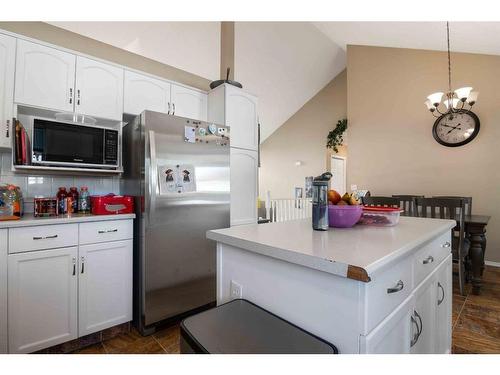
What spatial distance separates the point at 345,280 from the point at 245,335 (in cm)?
33

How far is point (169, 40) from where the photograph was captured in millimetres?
2955

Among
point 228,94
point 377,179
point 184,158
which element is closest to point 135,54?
point 228,94

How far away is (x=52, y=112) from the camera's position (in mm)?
2010

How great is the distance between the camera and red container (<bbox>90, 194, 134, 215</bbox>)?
1.91 metres

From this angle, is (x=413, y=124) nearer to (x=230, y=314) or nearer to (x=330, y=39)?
(x=330, y=39)

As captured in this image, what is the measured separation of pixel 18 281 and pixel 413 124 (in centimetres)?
497

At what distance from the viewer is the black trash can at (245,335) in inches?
28.0

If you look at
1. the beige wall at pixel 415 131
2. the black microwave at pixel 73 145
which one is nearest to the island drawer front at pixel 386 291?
the black microwave at pixel 73 145

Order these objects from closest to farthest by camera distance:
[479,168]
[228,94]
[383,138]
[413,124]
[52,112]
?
[52,112] < [228,94] < [479,168] < [413,124] < [383,138]

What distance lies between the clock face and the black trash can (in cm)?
420

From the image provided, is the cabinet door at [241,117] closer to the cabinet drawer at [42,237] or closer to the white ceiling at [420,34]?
the cabinet drawer at [42,237]

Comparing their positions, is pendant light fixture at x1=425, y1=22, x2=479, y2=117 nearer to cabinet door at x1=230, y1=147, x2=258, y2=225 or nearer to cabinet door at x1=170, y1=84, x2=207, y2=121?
cabinet door at x1=230, y1=147, x2=258, y2=225

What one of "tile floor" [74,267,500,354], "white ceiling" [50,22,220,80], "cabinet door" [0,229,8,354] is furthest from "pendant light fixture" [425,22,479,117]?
"cabinet door" [0,229,8,354]

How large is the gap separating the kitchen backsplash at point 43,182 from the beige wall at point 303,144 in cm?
456
